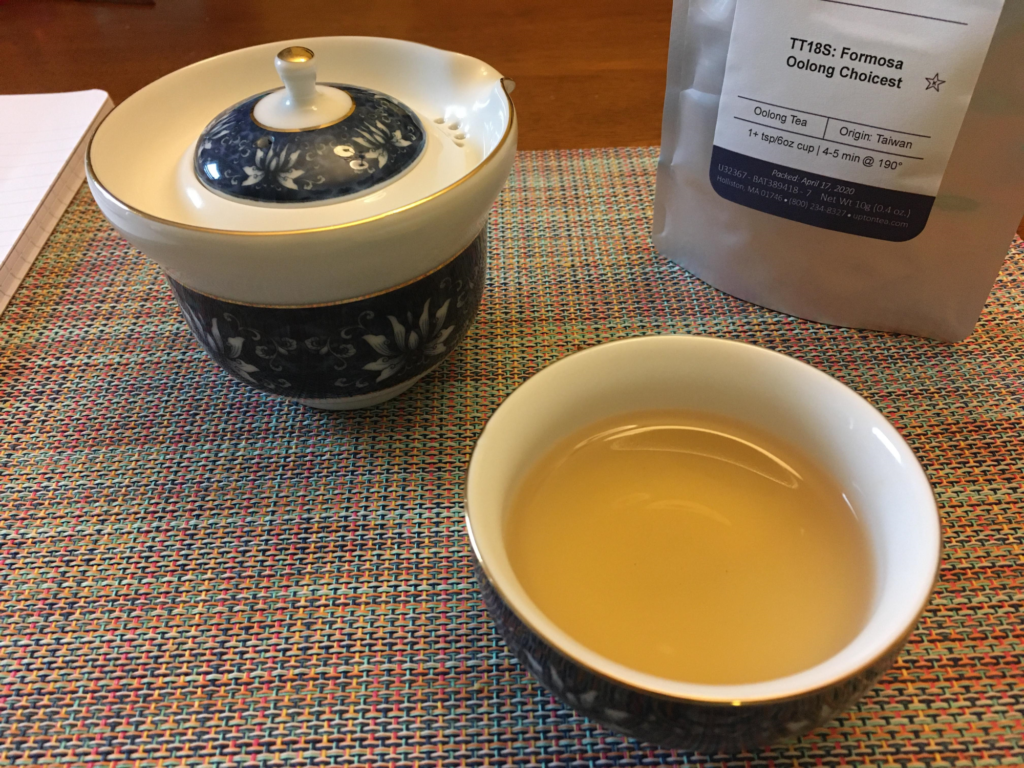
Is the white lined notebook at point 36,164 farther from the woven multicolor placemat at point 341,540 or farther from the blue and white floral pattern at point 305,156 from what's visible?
the blue and white floral pattern at point 305,156

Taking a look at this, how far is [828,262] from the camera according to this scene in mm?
517

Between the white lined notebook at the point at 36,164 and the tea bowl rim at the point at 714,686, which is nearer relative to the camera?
the tea bowl rim at the point at 714,686

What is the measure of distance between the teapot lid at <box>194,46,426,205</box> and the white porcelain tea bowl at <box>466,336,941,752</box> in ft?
0.47

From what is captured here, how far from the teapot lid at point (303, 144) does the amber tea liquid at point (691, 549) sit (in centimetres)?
17

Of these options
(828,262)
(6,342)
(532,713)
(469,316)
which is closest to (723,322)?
(828,262)

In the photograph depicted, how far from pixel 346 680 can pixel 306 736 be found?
0.09 feet

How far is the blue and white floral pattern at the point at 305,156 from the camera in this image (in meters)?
0.38

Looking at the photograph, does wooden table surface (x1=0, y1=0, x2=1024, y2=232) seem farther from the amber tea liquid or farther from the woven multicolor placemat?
the amber tea liquid

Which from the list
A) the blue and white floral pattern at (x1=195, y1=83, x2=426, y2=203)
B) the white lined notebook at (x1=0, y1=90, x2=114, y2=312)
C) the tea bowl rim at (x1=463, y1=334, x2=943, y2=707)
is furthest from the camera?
the white lined notebook at (x1=0, y1=90, x2=114, y2=312)

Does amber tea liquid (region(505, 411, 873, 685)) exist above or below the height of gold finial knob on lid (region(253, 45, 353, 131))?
below

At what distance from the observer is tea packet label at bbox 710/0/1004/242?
42cm

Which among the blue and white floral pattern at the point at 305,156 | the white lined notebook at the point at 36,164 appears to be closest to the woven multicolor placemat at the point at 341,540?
the white lined notebook at the point at 36,164

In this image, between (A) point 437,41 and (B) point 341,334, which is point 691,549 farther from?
(A) point 437,41

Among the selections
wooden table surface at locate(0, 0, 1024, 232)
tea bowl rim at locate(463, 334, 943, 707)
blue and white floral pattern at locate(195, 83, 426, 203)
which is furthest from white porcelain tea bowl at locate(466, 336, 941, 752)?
wooden table surface at locate(0, 0, 1024, 232)
